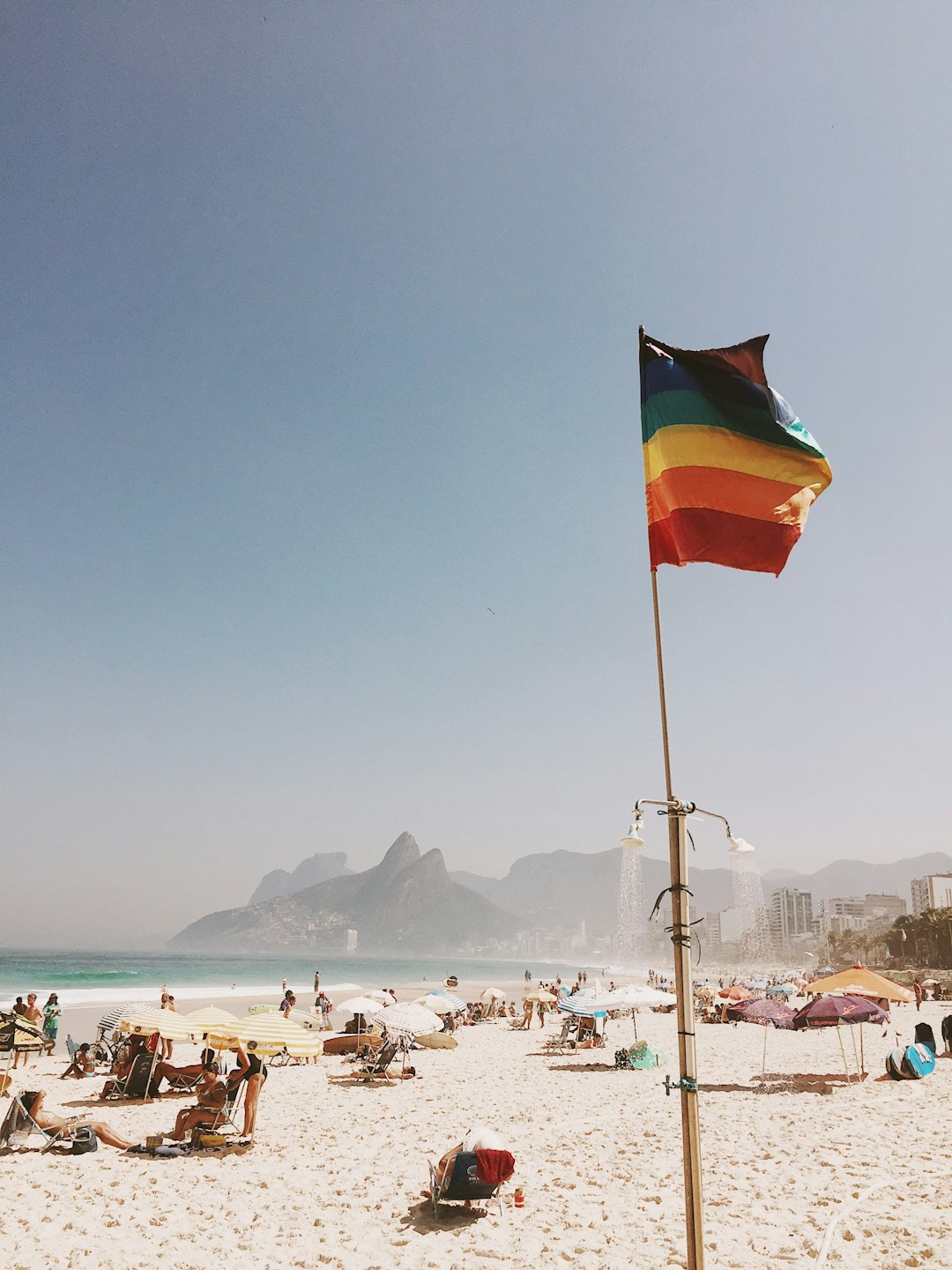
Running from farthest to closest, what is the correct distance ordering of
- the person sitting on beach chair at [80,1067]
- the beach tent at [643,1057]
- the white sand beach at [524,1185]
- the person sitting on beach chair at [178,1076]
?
the beach tent at [643,1057], the person sitting on beach chair at [80,1067], the person sitting on beach chair at [178,1076], the white sand beach at [524,1185]

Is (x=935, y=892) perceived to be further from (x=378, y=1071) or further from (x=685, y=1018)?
(x=685, y=1018)

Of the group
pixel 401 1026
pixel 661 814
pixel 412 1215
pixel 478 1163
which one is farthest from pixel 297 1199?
pixel 401 1026

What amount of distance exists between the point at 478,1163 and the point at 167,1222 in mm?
2929

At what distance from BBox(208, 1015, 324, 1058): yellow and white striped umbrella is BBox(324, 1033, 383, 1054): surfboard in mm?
7812

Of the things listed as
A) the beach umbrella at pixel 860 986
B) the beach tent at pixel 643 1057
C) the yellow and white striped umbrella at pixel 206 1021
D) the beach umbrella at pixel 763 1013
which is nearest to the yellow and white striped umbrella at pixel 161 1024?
the yellow and white striped umbrella at pixel 206 1021

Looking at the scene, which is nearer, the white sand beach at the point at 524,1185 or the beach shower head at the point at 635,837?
the beach shower head at the point at 635,837

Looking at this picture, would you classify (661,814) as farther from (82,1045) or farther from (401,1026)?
(82,1045)

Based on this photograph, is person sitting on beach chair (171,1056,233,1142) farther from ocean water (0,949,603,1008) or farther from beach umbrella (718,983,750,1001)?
beach umbrella (718,983,750,1001)

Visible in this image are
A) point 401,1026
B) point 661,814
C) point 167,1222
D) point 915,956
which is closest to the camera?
point 661,814

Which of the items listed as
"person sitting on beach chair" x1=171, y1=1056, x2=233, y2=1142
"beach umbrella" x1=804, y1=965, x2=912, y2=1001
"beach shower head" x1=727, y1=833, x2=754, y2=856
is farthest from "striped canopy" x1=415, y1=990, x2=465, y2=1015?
"beach shower head" x1=727, y1=833, x2=754, y2=856

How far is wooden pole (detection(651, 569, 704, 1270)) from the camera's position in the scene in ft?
11.8

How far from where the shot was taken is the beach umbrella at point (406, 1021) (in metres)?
16.0

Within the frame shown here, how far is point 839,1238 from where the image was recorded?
6.67 metres

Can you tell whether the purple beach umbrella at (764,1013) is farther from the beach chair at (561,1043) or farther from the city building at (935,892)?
the city building at (935,892)
